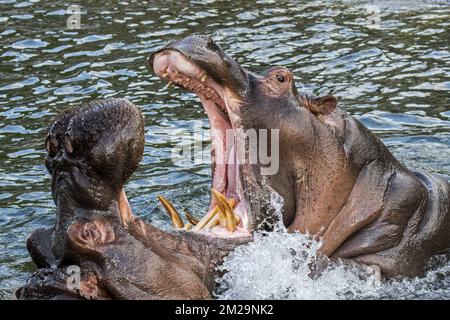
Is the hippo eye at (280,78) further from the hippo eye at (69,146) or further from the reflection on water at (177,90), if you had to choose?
the reflection on water at (177,90)

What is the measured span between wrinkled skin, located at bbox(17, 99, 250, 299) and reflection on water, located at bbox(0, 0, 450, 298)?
7.40 feet

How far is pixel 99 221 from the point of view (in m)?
5.16

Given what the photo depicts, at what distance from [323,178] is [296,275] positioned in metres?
0.67

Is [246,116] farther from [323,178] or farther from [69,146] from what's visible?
[69,146]

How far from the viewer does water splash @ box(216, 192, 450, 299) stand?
6.11 metres

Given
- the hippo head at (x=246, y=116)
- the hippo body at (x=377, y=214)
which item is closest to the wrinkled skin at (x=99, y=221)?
the hippo head at (x=246, y=116)

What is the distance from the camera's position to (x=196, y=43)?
6262 mm

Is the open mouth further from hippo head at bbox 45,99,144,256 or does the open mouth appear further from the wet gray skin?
hippo head at bbox 45,99,144,256

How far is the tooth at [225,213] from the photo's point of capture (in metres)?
6.37

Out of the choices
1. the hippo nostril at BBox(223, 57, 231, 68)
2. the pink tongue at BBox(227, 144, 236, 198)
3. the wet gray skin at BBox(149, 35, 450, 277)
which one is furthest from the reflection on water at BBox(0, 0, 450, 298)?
the hippo nostril at BBox(223, 57, 231, 68)

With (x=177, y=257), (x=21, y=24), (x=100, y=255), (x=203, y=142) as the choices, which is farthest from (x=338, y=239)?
(x=21, y=24)

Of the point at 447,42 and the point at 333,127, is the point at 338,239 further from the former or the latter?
the point at 447,42

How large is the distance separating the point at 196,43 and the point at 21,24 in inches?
306

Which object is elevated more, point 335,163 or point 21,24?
point 335,163
